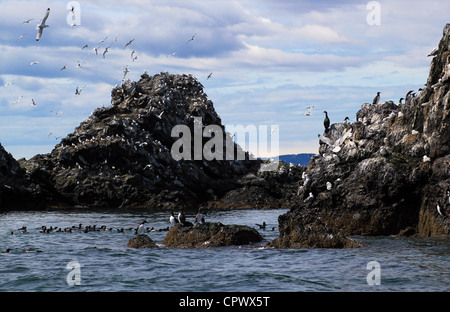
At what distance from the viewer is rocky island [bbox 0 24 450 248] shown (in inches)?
1294

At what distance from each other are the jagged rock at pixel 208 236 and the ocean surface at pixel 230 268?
33.4 inches

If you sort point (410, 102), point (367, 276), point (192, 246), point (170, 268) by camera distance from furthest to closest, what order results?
point (410, 102), point (192, 246), point (170, 268), point (367, 276)

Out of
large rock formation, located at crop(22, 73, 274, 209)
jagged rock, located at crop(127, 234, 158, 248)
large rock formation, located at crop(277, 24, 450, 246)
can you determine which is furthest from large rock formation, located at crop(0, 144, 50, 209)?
large rock formation, located at crop(277, 24, 450, 246)

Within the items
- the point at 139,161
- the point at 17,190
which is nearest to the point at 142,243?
the point at 17,190

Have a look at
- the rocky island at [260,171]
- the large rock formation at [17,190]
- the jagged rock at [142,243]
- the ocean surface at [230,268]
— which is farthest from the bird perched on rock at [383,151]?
the large rock formation at [17,190]

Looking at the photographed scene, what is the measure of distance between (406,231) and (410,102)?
369 inches

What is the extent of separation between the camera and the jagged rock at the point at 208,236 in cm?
3043

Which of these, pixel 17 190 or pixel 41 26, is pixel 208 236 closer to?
pixel 41 26

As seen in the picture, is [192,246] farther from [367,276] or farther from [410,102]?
[410,102]

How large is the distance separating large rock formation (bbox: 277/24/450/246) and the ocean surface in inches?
71.6

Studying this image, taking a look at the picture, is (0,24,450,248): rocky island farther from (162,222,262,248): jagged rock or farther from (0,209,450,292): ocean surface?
(0,209,450,292): ocean surface
